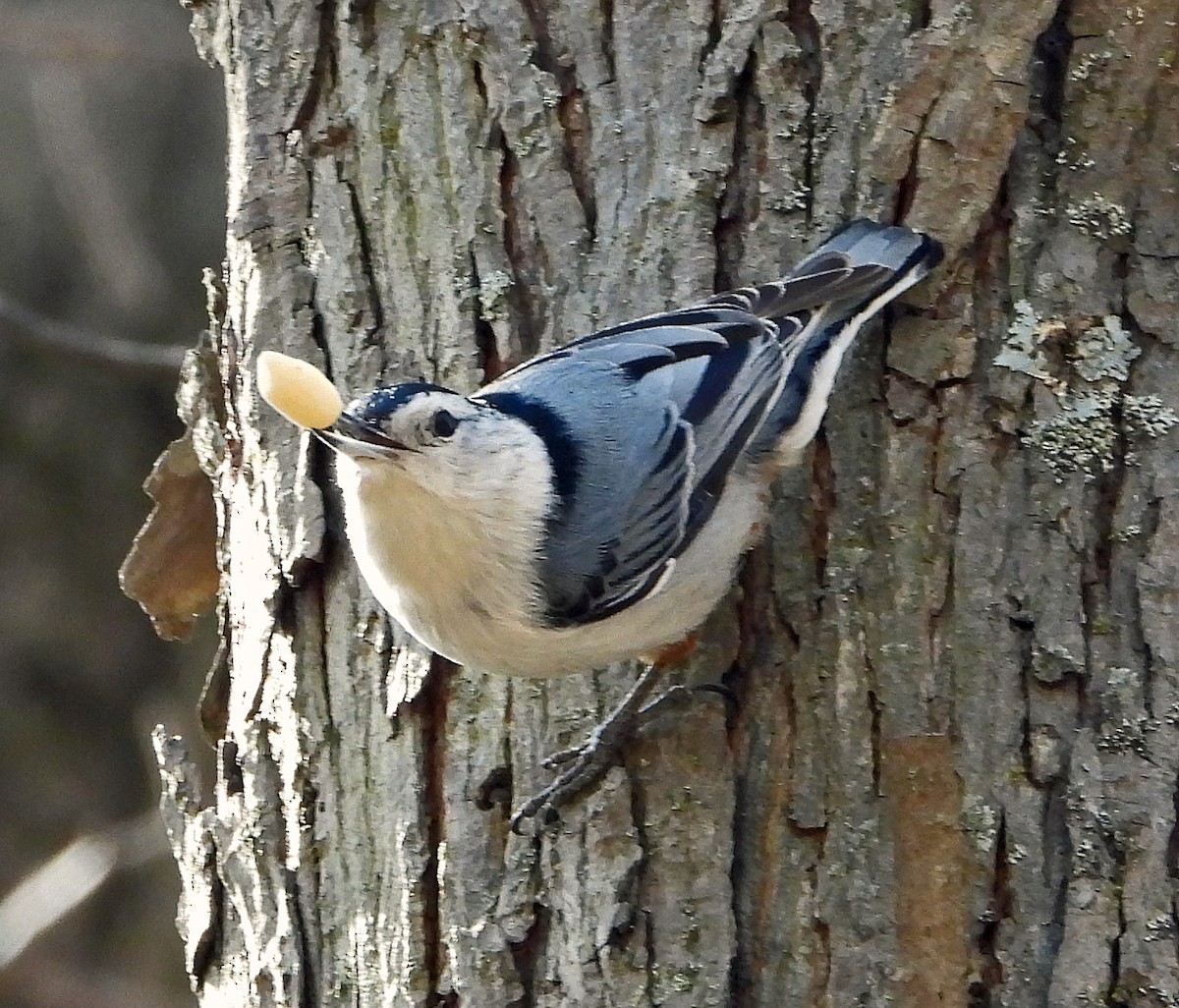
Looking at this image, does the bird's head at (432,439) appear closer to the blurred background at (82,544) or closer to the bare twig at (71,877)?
the bare twig at (71,877)

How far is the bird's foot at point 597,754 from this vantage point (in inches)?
61.9

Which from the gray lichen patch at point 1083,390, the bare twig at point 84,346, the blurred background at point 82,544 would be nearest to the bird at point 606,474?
the gray lichen patch at point 1083,390

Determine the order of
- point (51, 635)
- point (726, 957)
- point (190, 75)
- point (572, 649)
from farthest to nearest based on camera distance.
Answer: point (190, 75) < point (51, 635) < point (572, 649) < point (726, 957)

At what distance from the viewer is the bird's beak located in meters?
1.48

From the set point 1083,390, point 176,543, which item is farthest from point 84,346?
point 1083,390

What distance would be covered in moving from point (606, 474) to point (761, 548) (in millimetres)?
206

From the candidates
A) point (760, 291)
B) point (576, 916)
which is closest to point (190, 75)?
point (760, 291)

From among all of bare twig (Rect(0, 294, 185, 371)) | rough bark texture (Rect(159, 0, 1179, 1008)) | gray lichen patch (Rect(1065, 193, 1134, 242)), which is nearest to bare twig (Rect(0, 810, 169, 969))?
bare twig (Rect(0, 294, 185, 371))

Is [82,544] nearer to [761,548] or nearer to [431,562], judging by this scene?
[431,562]

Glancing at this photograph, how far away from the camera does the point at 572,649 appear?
1622 mm

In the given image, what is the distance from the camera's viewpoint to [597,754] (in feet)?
5.23

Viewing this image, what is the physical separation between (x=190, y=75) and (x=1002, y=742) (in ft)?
10.2

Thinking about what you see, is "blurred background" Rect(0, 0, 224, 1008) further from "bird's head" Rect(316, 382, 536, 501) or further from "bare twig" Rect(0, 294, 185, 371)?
"bird's head" Rect(316, 382, 536, 501)

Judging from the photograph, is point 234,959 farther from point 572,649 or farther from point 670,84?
point 670,84
